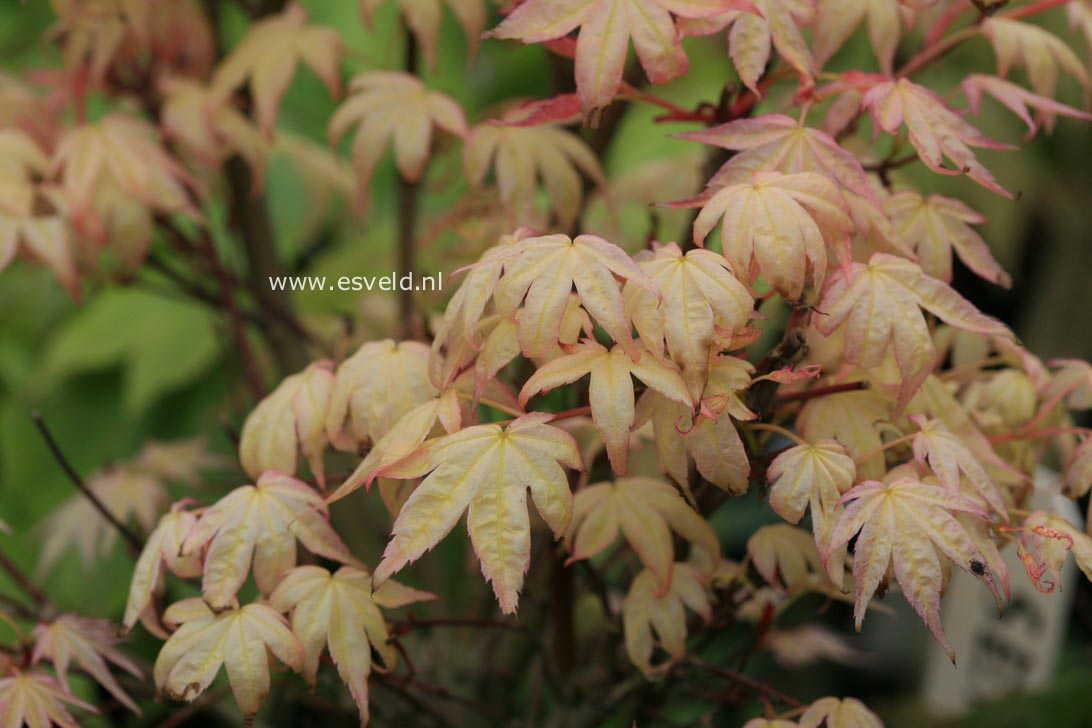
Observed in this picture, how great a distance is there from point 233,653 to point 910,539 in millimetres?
346

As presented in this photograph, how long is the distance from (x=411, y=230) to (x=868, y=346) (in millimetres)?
556

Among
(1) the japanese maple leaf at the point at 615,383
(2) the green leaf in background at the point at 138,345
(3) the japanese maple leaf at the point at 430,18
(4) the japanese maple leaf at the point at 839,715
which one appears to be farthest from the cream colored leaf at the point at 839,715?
(2) the green leaf in background at the point at 138,345

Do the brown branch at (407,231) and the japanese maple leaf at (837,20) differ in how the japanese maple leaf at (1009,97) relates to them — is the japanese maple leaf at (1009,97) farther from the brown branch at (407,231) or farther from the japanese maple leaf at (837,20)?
the brown branch at (407,231)

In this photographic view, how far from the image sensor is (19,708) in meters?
0.56

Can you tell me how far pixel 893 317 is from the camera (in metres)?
0.52

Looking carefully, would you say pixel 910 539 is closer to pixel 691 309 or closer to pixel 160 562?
pixel 691 309

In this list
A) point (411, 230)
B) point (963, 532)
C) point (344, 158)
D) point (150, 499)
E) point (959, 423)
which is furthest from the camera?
point (344, 158)

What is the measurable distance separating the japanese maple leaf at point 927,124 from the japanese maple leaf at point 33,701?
0.55 m

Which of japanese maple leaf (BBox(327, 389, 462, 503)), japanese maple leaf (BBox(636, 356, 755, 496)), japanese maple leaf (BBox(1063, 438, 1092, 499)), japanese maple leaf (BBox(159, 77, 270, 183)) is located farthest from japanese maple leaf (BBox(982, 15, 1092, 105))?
japanese maple leaf (BBox(159, 77, 270, 183))

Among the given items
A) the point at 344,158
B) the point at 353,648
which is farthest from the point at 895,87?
the point at 344,158

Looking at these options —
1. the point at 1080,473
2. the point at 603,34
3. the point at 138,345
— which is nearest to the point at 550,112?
the point at 603,34

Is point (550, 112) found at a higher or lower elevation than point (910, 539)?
higher

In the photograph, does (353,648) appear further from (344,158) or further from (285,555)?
(344,158)

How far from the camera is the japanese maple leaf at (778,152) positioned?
56 centimetres
